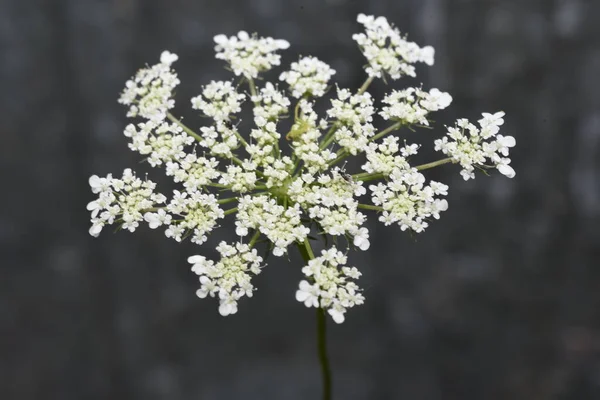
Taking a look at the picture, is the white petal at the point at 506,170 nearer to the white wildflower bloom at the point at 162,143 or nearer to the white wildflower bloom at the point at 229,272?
the white wildflower bloom at the point at 229,272

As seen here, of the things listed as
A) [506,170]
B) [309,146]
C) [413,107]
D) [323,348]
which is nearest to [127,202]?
[309,146]

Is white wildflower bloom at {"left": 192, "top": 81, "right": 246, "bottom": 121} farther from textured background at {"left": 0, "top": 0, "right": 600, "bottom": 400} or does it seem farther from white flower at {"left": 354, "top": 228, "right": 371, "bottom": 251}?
textured background at {"left": 0, "top": 0, "right": 600, "bottom": 400}

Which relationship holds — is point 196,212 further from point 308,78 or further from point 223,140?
point 308,78

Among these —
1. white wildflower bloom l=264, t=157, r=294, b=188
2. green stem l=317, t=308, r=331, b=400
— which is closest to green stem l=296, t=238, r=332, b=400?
green stem l=317, t=308, r=331, b=400

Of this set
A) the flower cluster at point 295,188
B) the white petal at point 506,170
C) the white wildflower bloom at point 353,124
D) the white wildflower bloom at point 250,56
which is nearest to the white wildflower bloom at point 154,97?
the flower cluster at point 295,188
